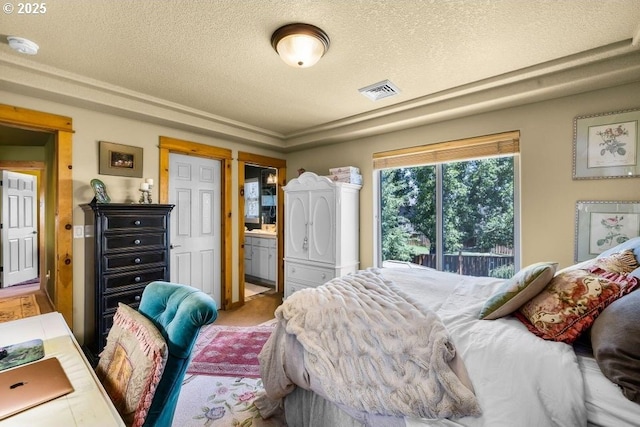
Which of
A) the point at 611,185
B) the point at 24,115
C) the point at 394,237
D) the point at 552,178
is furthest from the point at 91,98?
the point at 611,185

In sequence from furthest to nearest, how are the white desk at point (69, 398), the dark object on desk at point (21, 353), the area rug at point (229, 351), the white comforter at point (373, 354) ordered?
the area rug at point (229, 351) < the white comforter at point (373, 354) < the dark object on desk at point (21, 353) < the white desk at point (69, 398)

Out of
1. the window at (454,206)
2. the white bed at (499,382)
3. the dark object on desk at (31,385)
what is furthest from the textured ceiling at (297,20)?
the dark object on desk at (31,385)

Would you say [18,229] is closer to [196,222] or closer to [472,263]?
[196,222]

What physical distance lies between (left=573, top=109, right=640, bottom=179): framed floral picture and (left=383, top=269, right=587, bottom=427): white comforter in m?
1.78

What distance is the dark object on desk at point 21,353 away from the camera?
1.05 metres

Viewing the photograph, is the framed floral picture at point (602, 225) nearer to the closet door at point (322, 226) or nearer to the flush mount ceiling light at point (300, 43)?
the closet door at point (322, 226)

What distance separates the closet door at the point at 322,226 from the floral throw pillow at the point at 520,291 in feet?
6.99

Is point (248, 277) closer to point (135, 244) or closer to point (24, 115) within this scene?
point (135, 244)

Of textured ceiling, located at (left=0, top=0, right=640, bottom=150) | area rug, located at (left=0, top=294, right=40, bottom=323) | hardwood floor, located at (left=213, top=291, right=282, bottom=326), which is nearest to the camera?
textured ceiling, located at (left=0, top=0, right=640, bottom=150)

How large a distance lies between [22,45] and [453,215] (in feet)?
13.0

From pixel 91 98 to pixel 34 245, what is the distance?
4.56 meters

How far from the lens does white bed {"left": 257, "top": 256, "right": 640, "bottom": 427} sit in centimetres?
98

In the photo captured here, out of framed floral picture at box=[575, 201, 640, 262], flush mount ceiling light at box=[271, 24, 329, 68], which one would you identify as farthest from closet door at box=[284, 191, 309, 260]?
framed floral picture at box=[575, 201, 640, 262]

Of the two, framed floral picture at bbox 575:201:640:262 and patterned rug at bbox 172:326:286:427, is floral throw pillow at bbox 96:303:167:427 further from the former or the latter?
framed floral picture at bbox 575:201:640:262
